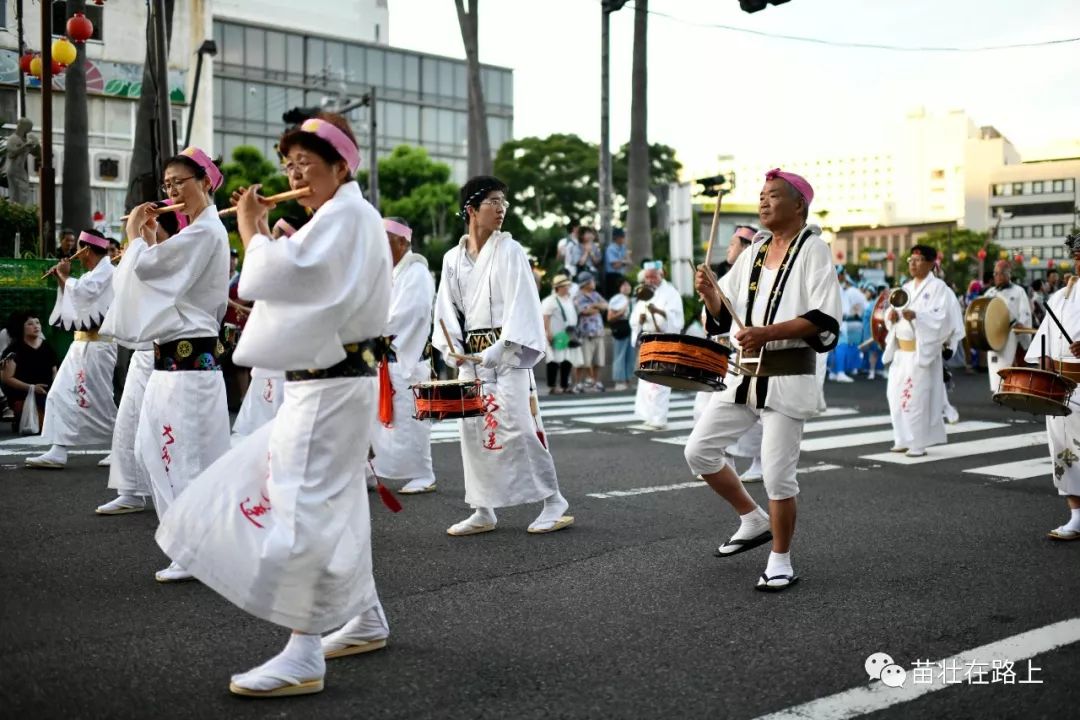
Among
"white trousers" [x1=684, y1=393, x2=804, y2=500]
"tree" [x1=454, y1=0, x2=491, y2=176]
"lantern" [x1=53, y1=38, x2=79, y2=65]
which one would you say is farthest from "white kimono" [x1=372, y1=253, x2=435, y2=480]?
"tree" [x1=454, y1=0, x2=491, y2=176]

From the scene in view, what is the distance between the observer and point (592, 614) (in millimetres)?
4512

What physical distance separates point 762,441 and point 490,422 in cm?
175

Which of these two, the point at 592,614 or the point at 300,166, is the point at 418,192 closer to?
the point at 592,614

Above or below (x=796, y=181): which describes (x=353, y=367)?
below

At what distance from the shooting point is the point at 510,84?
227 feet

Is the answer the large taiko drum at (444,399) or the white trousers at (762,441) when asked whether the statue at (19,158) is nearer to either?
the large taiko drum at (444,399)

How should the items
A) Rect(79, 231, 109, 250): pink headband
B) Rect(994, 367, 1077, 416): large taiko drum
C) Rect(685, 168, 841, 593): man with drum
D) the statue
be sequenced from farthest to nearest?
the statue < Rect(79, 231, 109, 250): pink headband < Rect(994, 367, 1077, 416): large taiko drum < Rect(685, 168, 841, 593): man with drum

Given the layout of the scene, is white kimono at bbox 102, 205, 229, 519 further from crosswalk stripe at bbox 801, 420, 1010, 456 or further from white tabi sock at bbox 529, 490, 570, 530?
crosswalk stripe at bbox 801, 420, 1010, 456

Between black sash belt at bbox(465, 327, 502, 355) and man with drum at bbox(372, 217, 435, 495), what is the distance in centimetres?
98

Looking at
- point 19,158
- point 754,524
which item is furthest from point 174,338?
point 19,158

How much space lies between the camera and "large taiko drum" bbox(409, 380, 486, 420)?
228 inches

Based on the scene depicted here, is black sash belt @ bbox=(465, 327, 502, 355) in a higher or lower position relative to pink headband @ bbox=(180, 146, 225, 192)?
lower

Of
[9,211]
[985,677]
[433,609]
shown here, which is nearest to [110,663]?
[433,609]

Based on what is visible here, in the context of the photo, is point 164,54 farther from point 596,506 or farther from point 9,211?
point 596,506
